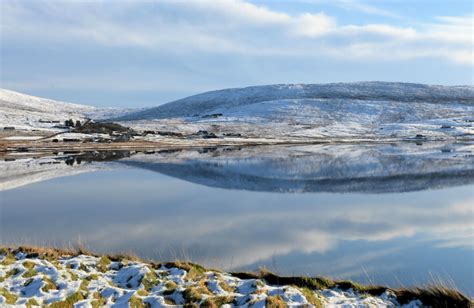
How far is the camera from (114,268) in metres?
11.4

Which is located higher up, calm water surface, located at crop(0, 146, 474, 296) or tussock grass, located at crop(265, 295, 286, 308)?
tussock grass, located at crop(265, 295, 286, 308)

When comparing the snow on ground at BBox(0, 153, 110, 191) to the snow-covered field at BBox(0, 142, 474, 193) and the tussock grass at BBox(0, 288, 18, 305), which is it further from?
the tussock grass at BBox(0, 288, 18, 305)

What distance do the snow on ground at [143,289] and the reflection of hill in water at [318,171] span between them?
18.2m

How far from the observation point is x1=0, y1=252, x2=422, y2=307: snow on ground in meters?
9.12

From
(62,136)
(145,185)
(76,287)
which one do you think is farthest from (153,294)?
(62,136)

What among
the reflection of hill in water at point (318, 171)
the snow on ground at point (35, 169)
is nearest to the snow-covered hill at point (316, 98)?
the reflection of hill in water at point (318, 171)

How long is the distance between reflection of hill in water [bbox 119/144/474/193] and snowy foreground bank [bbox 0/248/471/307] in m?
→ 17.9

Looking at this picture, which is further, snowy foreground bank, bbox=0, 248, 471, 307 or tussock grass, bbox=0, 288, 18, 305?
snowy foreground bank, bbox=0, 248, 471, 307

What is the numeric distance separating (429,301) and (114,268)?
7.00 meters

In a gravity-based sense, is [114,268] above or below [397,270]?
above

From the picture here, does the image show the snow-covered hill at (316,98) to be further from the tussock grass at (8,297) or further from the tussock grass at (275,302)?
the tussock grass at (8,297)

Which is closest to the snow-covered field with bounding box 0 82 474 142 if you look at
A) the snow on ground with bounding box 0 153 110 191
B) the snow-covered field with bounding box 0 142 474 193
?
the snow on ground with bounding box 0 153 110 191

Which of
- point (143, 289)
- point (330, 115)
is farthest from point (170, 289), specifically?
point (330, 115)

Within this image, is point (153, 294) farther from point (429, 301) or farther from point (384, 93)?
point (384, 93)
